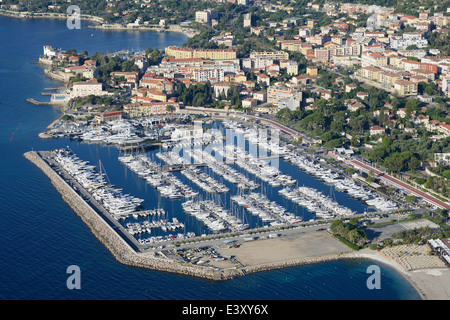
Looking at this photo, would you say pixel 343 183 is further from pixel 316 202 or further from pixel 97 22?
pixel 97 22

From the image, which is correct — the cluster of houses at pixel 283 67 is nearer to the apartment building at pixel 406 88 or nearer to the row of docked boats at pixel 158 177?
the apartment building at pixel 406 88

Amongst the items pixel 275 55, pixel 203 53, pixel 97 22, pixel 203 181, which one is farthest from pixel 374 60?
pixel 97 22

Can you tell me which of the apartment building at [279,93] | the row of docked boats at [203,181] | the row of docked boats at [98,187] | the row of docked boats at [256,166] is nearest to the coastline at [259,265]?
the row of docked boats at [98,187]

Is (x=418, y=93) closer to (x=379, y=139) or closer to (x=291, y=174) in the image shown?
(x=379, y=139)

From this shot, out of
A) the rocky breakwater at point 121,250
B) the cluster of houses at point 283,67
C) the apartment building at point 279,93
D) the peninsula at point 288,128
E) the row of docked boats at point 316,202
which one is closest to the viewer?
the rocky breakwater at point 121,250

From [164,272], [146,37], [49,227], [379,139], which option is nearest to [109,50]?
[146,37]

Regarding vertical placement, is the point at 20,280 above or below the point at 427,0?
below
